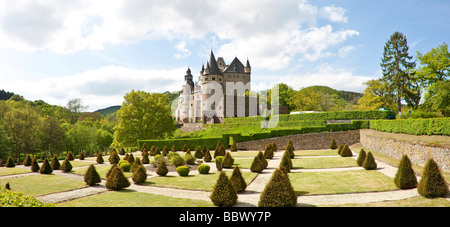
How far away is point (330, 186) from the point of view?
1453 centimetres

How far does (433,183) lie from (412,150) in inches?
382

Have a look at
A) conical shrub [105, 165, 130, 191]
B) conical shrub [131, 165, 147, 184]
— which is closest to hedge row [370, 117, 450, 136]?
conical shrub [131, 165, 147, 184]

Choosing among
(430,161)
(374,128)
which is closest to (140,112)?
(374,128)

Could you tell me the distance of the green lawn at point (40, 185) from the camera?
52.9ft

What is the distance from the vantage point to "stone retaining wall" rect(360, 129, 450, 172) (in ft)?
51.3

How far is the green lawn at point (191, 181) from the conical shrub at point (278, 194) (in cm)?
595

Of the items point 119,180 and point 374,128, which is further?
point 374,128

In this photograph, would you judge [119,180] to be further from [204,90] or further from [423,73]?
[204,90]

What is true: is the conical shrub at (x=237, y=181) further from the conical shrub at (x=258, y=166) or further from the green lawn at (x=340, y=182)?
the conical shrub at (x=258, y=166)

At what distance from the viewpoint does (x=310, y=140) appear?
37.7 metres

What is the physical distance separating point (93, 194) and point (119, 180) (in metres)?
1.50

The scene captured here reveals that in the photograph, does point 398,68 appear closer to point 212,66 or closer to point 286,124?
point 286,124

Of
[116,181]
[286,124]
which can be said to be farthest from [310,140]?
[116,181]
